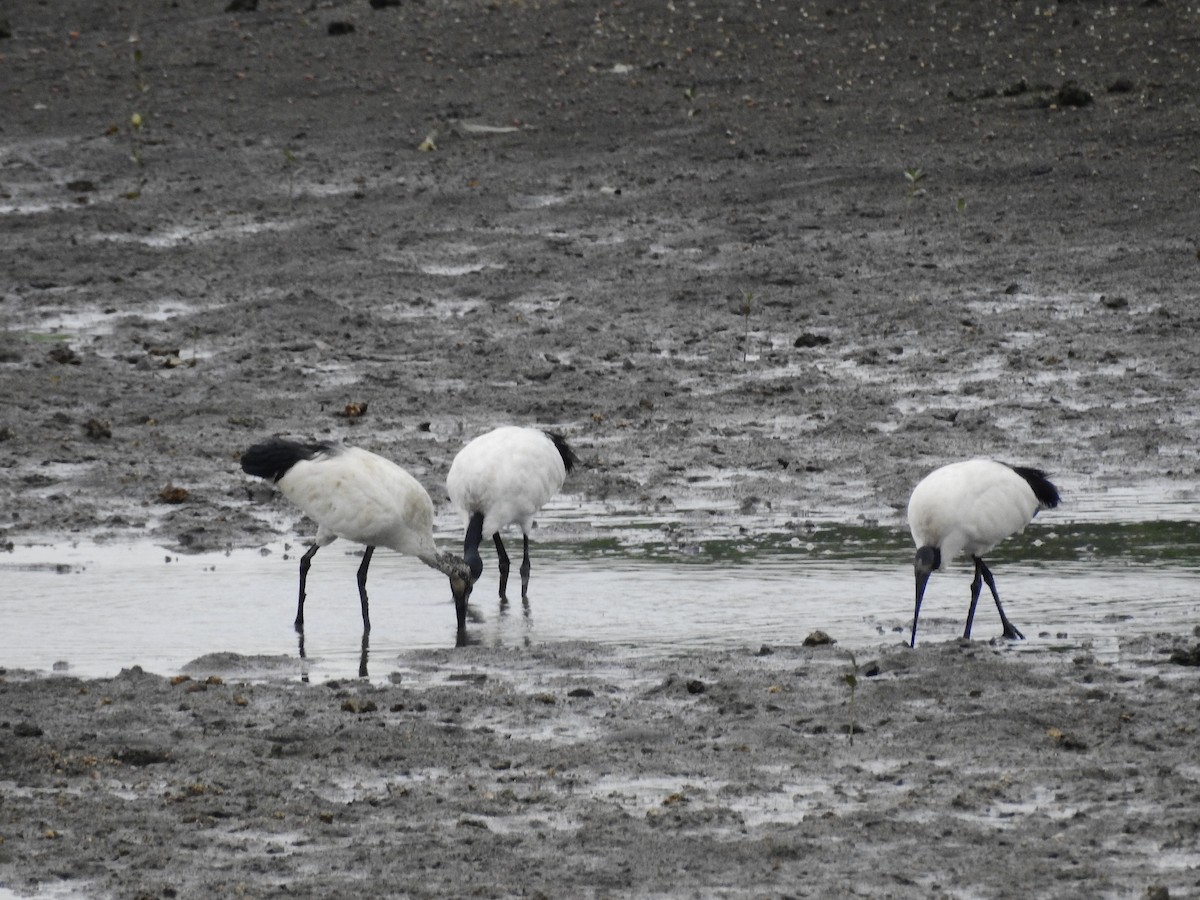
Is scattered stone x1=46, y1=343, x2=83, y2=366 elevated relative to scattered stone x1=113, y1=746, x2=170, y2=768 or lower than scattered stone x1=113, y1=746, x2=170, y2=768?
elevated

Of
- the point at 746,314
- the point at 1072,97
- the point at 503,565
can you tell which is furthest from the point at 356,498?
the point at 1072,97

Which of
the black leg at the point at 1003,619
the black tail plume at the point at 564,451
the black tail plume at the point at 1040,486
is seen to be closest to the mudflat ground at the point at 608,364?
the black leg at the point at 1003,619

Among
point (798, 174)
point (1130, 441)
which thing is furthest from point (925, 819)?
point (798, 174)

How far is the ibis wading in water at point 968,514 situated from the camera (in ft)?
30.4

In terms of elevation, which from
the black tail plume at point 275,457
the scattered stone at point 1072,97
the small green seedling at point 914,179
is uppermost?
the scattered stone at point 1072,97

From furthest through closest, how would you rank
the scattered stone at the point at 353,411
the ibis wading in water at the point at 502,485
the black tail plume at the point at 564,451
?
the scattered stone at the point at 353,411 → the black tail plume at the point at 564,451 → the ibis wading in water at the point at 502,485

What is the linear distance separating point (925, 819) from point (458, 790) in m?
1.44

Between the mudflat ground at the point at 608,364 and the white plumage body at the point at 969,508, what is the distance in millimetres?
903

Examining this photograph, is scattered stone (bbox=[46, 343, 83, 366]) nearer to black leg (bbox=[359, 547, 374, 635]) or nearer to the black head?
black leg (bbox=[359, 547, 374, 635])

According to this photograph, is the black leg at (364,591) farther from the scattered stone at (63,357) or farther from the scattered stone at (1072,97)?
the scattered stone at (1072,97)

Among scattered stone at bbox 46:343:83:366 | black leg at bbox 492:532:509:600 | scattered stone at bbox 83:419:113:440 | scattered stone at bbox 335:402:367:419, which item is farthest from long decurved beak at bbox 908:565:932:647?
scattered stone at bbox 46:343:83:366

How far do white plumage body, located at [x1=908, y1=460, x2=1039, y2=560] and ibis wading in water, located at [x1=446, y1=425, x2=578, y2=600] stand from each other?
Answer: 2012mm

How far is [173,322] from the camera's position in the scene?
15.1 meters

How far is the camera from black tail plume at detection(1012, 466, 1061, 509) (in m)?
9.67
